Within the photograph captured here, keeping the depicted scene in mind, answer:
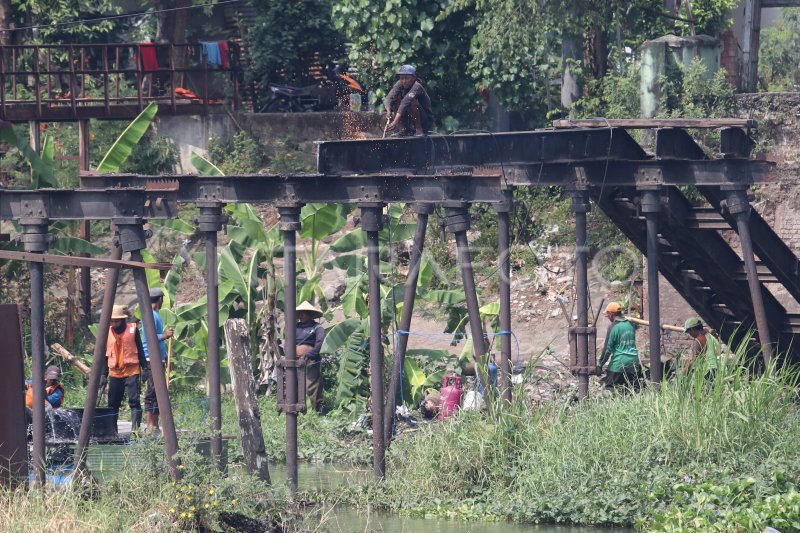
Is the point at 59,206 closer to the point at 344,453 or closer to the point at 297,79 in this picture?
the point at 344,453

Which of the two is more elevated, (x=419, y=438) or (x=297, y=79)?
(x=297, y=79)

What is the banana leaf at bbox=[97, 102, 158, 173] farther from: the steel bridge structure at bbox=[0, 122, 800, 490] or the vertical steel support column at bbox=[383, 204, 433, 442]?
the vertical steel support column at bbox=[383, 204, 433, 442]

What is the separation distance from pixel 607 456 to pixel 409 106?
4.39m

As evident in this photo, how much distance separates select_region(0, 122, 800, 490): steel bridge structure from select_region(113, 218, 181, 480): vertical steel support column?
1 centimetres

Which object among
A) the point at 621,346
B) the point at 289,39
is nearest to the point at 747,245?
the point at 621,346

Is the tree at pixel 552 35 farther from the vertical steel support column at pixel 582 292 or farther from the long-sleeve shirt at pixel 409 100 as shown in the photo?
the vertical steel support column at pixel 582 292

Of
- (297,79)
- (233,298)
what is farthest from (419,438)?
(297,79)

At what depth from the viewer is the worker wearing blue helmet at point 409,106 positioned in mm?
14234

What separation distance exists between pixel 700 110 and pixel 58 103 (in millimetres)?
10936

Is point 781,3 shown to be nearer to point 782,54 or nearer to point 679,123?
point 782,54

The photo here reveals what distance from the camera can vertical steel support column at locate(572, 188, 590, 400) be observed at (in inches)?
554

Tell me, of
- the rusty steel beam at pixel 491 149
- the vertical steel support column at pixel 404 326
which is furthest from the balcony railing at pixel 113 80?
the vertical steel support column at pixel 404 326

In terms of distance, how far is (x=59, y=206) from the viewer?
41.9 ft

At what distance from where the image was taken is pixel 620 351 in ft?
50.6
